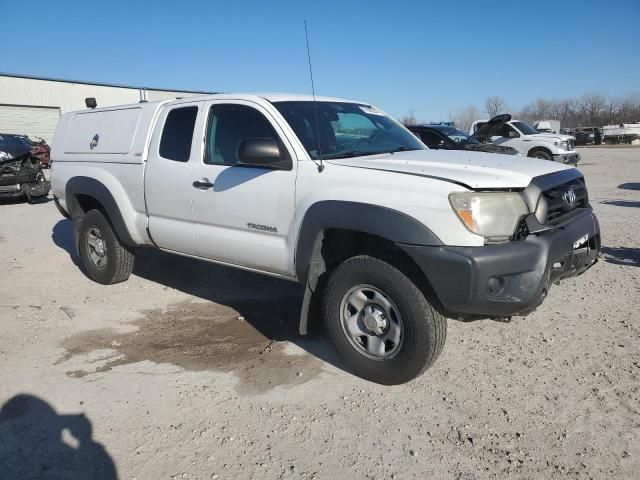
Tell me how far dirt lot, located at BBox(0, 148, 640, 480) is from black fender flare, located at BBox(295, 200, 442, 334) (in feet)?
2.31

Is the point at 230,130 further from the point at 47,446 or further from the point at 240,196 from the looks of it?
the point at 47,446

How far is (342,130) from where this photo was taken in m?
4.24

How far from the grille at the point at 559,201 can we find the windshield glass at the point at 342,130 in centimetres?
132

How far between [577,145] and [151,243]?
48.9 metres

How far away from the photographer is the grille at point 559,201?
10.8ft

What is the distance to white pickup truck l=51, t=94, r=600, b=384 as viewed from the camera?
3.00 metres

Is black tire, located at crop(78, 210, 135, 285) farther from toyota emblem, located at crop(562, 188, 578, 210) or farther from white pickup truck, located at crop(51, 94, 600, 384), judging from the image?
toyota emblem, located at crop(562, 188, 578, 210)

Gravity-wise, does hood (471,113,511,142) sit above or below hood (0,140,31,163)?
below

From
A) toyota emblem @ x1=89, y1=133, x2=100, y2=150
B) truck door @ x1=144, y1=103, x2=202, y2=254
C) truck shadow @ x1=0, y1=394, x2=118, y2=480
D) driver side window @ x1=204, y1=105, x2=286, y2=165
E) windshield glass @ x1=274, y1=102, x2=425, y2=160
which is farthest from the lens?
toyota emblem @ x1=89, y1=133, x2=100, y2=150

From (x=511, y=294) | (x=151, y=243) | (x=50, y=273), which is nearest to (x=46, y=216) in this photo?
(x=50, y=273)

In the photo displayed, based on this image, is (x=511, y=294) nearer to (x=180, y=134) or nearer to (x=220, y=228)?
(x=220, y=228)

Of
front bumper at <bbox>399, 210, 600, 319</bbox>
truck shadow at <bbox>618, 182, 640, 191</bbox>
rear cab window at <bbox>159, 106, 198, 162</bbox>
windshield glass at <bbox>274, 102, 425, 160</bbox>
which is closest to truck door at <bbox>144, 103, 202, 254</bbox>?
rear cab window at <bbox>159, 106, 198, 162</bbox>

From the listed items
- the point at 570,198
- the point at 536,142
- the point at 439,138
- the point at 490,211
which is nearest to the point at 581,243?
the point at 570,198

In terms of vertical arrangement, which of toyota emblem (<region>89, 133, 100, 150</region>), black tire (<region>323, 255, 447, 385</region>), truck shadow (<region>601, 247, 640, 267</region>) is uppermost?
toyota emblem (<region>89, 133, 100, 150</region>)
